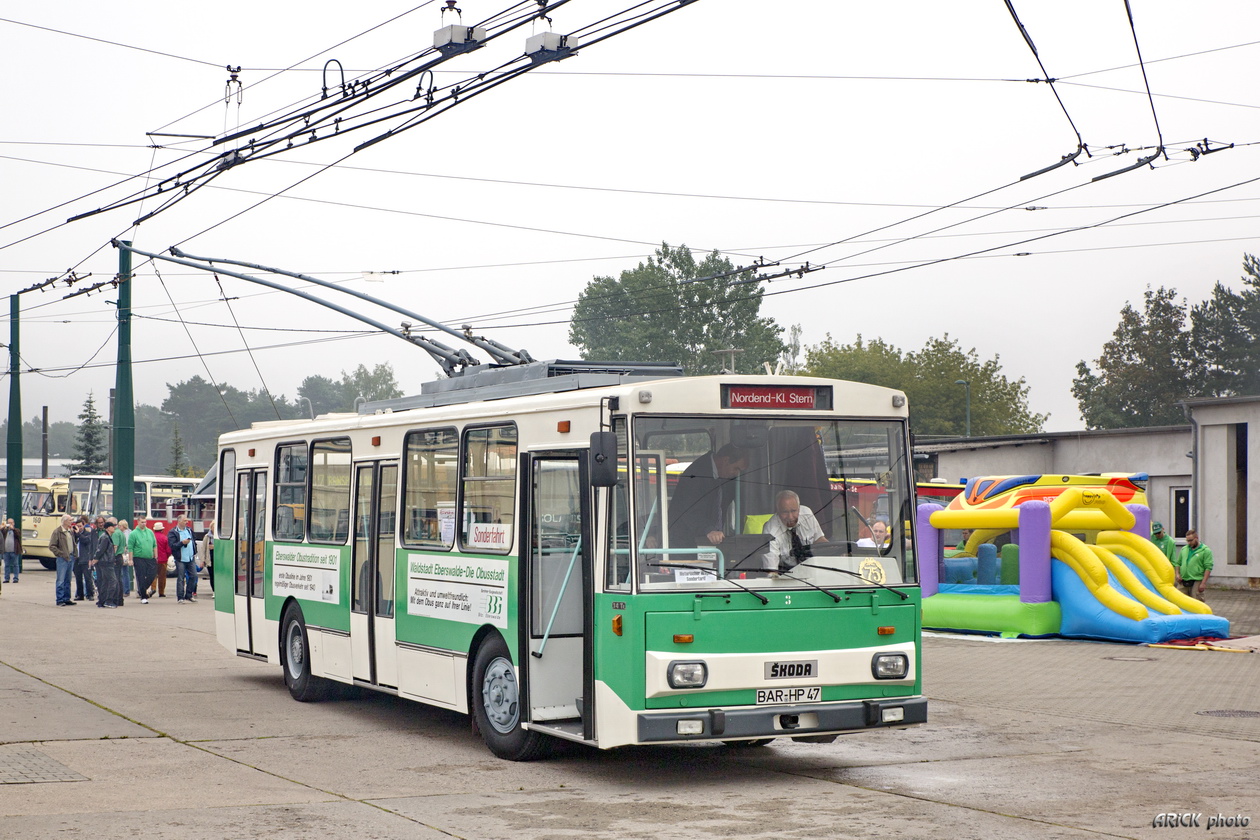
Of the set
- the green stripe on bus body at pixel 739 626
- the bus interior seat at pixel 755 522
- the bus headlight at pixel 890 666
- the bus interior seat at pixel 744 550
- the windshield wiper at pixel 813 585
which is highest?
the bus interior seat at pixel 755 522

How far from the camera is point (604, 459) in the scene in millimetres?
8984

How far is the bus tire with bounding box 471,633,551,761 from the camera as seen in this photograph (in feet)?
33.2

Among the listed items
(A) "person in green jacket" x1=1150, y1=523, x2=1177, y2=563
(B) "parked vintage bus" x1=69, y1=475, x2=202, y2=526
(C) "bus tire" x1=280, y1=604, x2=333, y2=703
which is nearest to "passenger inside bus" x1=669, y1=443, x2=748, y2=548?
(C) "bus tire" x1=280, y1=604, x2=333, y2=703

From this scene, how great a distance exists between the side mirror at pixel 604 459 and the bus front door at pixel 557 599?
64 cm

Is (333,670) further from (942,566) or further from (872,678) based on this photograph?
(942,566)

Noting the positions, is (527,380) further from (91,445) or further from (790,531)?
(91,445)

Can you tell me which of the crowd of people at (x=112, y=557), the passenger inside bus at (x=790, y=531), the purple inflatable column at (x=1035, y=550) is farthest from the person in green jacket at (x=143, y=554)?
the passenger inside bus at (x=790, y=531)

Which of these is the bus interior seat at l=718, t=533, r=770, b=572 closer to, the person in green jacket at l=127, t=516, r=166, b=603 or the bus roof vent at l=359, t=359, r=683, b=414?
the bus roof vent at l=359, t=359, r=683, b=414

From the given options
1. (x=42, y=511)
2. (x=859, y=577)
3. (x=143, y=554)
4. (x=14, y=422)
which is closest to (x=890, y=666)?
(x=859, y=577)

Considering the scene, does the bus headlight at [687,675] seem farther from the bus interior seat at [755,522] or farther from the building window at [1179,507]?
the building window at [1179,507]

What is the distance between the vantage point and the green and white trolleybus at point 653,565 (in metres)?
9.15

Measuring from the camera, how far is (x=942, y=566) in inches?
915

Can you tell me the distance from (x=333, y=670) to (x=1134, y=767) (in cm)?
690

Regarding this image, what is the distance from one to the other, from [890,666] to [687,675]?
1.54m
